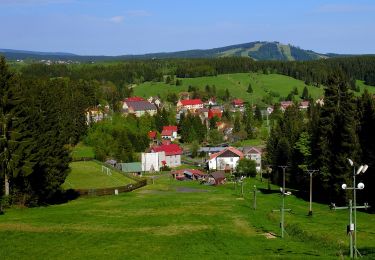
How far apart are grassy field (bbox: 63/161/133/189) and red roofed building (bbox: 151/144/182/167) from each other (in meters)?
31.4

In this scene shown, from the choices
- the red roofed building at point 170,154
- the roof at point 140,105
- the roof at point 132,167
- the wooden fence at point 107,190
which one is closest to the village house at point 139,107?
the roof at point 140,105

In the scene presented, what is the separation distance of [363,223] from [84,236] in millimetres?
21420

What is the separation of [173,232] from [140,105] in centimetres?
15470

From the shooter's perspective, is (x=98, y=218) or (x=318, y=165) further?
(x=318, y=165)

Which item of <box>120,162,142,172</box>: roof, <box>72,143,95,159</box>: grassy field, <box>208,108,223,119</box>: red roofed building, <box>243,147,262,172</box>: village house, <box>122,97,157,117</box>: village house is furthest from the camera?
<box>122,97,157,117</box>: village house

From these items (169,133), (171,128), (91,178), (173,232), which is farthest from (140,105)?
(173,232)

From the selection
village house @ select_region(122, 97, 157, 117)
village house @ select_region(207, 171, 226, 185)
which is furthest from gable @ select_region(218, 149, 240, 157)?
village house @ select_region(122, 97, 157, 117)

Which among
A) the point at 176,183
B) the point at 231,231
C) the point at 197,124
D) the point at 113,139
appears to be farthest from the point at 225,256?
the point at 197,124

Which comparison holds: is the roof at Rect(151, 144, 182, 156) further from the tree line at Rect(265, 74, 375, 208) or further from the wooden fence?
the tree line at Rect(265, 74, 375, 208)

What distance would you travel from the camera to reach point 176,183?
92.6m

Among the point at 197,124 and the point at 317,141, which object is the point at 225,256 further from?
the point at 197,124

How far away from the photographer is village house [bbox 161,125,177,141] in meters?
154

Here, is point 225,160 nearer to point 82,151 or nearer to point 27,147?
point 82,151

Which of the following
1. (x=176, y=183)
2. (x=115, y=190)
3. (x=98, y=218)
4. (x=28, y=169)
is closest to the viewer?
(x=98, y=218)
